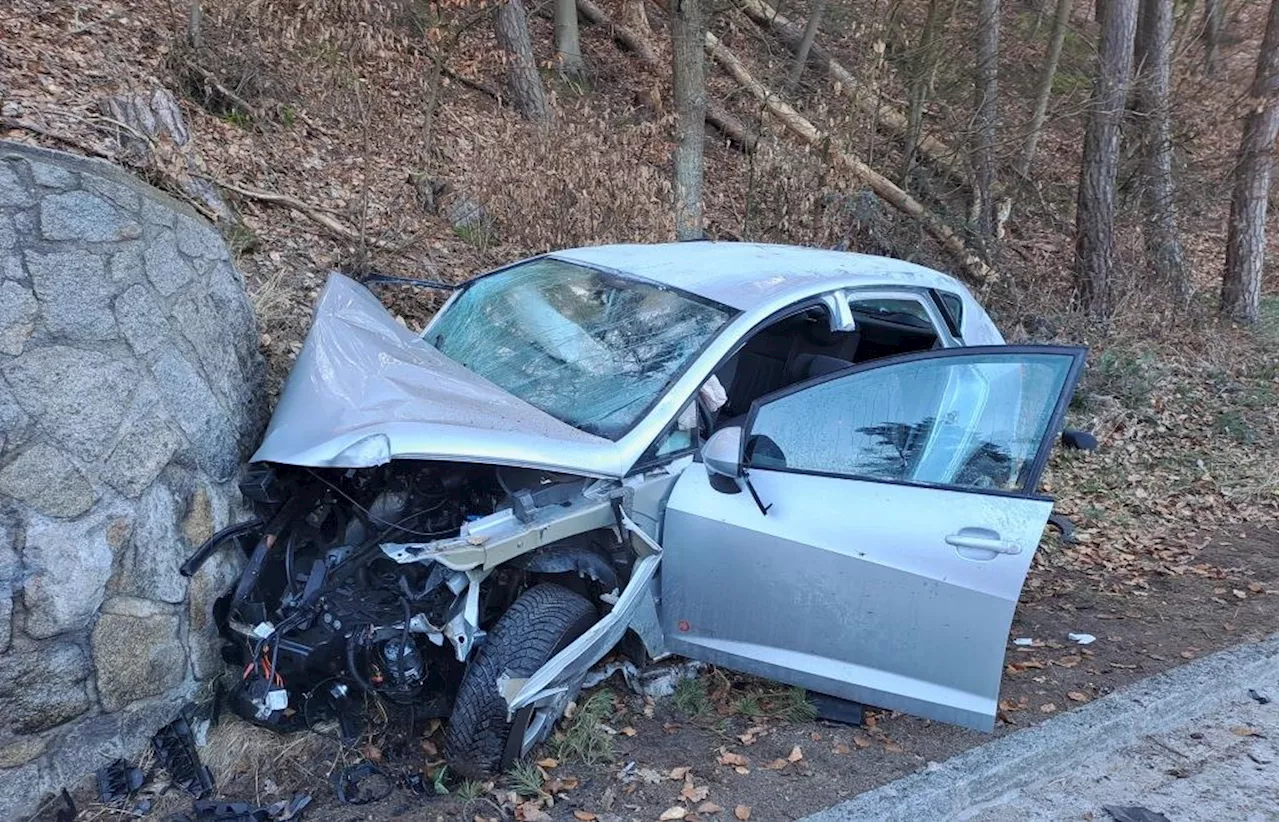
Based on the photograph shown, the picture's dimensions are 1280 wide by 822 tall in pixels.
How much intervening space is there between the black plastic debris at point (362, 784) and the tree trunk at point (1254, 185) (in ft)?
35.3

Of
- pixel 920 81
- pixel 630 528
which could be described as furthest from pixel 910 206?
pixel 630 528

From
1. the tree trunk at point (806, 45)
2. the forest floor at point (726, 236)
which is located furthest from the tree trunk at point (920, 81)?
the tree trunk at point (806, 45)

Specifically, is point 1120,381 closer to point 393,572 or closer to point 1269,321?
point 1269,321

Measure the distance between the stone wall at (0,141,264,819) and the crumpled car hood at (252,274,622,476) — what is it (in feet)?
1.17

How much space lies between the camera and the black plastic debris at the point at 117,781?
310 centimetres

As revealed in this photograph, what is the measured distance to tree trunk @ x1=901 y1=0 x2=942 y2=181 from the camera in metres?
10.5

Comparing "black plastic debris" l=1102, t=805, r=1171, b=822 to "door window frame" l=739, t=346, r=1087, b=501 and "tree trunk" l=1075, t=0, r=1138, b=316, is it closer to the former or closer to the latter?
"door window frame" l=739, t=346, r=1087, b=501

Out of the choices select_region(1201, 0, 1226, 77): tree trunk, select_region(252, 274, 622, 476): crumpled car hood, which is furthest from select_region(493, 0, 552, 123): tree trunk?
select_region(1201, 0, 1226, 77): tree trunk

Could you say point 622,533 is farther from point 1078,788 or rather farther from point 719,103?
point 719,103

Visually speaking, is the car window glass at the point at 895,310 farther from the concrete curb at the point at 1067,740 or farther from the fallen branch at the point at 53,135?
the fallen branch at the point at 53,135

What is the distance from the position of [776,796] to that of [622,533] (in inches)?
42.2

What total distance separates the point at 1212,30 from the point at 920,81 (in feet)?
25.6

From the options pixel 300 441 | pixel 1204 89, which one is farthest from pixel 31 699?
pixel 1204 89

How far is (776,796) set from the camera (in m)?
3.45
